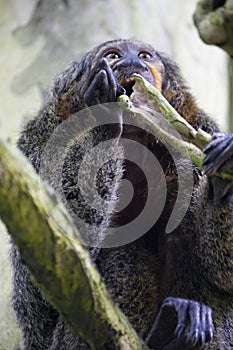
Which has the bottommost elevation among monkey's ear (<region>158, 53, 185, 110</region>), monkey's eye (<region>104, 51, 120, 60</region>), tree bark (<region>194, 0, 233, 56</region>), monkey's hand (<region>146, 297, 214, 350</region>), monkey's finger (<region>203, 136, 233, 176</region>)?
monkey's hand (<region>146, 297, 214, 350</region>)

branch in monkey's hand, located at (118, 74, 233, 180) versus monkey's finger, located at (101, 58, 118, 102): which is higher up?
monkey's finger, located at (101, 58, 118, 102)

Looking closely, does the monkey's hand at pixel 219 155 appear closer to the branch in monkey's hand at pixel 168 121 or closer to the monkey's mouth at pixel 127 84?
the branch in monkey's hand at pixel 168 121

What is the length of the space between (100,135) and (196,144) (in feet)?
1.82

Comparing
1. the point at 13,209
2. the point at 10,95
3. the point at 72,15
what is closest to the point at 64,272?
the point at 13,209

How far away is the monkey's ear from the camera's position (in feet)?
15.7

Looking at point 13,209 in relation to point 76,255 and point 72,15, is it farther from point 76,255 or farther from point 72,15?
point 72,15

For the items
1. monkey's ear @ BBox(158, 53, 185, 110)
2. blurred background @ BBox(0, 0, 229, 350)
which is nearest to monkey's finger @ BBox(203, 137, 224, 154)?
monkey's ear @ BBox(158, 53, 185, 110)

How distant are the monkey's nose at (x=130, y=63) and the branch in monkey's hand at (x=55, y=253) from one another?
5.38 feet

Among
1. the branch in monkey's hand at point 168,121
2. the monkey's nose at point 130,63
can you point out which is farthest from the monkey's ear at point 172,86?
the branch in monkey's hand at point 168,121

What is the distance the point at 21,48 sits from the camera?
23.2ft

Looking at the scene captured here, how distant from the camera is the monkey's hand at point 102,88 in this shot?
4160mm

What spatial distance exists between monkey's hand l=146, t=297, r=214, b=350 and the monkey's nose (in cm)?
152

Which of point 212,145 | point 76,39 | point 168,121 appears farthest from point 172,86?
point 76,39

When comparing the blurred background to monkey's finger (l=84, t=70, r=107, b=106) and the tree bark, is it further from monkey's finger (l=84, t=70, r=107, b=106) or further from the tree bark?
monkey's finger (l=84, t=70, r=107, b=106)
